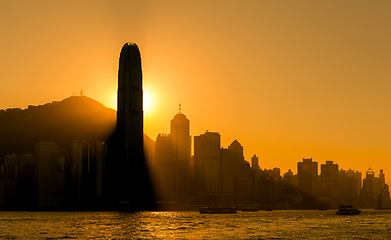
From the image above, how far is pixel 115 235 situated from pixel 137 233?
12.0 meters

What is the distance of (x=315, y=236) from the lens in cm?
18488

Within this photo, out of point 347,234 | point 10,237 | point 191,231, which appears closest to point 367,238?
point 347,234

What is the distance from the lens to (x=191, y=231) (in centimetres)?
19950

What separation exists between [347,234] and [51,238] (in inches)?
3821

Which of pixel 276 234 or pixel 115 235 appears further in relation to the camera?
pixel 276 234

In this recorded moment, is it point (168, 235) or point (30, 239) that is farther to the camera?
point (168, 235)

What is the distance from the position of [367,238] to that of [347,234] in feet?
45.0

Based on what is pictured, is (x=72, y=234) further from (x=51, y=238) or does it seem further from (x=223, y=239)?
(x=223, y=239)

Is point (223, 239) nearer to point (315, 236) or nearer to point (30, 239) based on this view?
point (315, 236)

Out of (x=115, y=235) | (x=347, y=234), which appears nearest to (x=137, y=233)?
(x=115, y=235)

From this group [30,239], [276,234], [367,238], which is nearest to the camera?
[30,239]

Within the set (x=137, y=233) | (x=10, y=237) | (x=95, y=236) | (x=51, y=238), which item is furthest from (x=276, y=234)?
(x=10, y=237)

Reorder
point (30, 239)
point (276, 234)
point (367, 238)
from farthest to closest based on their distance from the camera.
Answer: point (276, 234) < point (367, 238) < point (30, 239)

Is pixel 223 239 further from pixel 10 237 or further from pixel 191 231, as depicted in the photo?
pixel 10 237
